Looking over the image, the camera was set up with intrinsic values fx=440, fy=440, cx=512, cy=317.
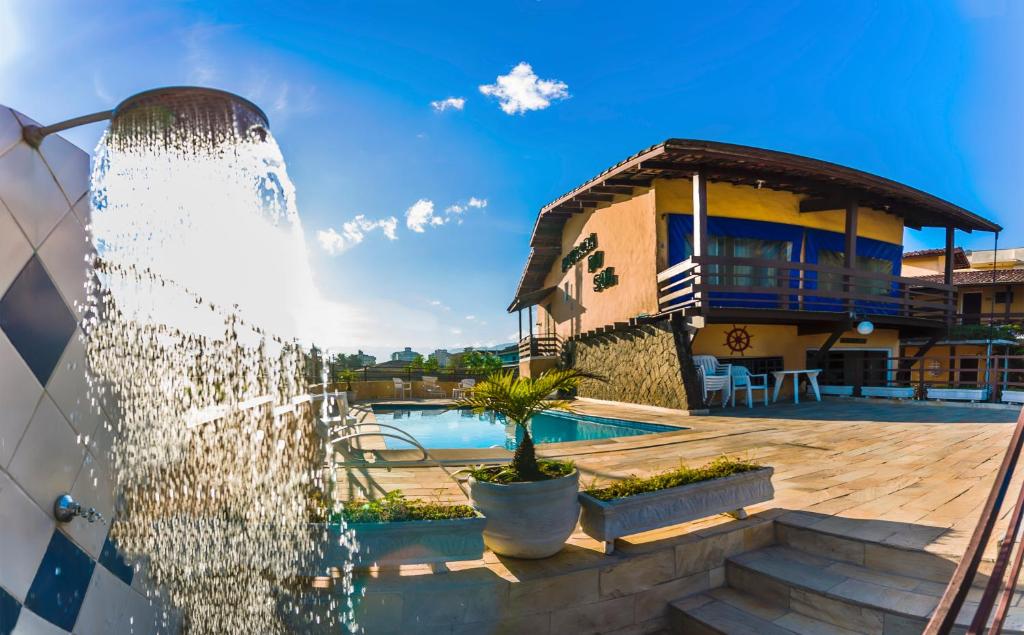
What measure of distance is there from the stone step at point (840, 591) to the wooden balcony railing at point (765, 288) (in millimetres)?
7282

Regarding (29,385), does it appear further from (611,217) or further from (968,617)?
(611,217)

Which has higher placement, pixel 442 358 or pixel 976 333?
pixel 976 333

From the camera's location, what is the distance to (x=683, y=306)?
10.2 meters

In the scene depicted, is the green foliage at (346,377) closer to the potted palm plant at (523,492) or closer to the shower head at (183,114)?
the potted palm plant at (523,492)

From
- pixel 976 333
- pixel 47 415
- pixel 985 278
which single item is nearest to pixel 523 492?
pixel 47 415

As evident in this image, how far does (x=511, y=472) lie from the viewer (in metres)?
2.80

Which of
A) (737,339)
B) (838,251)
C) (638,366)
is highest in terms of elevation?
(838,251)

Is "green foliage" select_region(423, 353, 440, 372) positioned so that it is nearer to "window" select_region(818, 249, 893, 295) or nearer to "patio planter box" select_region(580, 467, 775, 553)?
"window" select_region(818, 249, 893, 295)

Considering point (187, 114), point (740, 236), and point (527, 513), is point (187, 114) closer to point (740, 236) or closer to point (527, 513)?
point (527, 513)

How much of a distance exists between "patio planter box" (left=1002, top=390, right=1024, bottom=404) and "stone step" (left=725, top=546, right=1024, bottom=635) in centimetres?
1143

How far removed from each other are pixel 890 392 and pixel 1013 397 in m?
2.25

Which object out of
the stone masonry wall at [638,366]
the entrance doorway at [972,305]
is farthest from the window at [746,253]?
the entrance doorway at [972,305]

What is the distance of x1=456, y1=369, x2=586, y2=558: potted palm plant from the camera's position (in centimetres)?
262

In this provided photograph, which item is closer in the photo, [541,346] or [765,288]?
[765,288]
